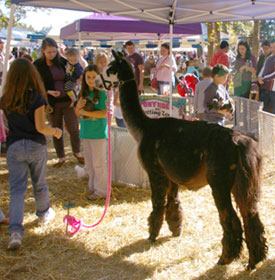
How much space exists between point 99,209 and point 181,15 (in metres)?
3.17

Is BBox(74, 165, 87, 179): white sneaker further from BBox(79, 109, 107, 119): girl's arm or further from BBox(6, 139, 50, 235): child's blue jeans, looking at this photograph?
BBox(6, 139, 50, 235): child's blue jeans

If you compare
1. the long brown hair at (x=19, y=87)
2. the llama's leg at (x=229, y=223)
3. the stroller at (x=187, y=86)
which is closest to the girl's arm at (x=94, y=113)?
the long brown hair at (x=19, y=87)

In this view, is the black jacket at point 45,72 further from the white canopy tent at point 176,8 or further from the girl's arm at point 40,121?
the girl's arm at point 40,121

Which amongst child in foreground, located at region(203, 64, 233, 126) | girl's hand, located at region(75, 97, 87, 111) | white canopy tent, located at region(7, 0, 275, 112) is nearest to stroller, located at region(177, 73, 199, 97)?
white canopy tent, located at region(7, 0, 275, 112)

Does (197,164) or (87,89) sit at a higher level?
(87,89)

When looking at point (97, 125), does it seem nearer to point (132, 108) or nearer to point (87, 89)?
point (87, 89)

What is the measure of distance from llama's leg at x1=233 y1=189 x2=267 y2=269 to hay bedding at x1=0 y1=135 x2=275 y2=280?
0.17 meters

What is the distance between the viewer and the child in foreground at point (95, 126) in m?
4.36

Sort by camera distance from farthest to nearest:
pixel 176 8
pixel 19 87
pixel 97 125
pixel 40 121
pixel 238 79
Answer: pixel 238 79, pixel 176 8, pixel 97 125, pixel 40 121, pixel 19 87

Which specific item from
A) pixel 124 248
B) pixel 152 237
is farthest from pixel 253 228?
pixel 124 248

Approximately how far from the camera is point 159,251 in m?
3.41

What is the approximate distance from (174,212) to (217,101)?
1679 mm

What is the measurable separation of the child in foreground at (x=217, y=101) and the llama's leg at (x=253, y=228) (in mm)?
1873

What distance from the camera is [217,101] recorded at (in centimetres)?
455
